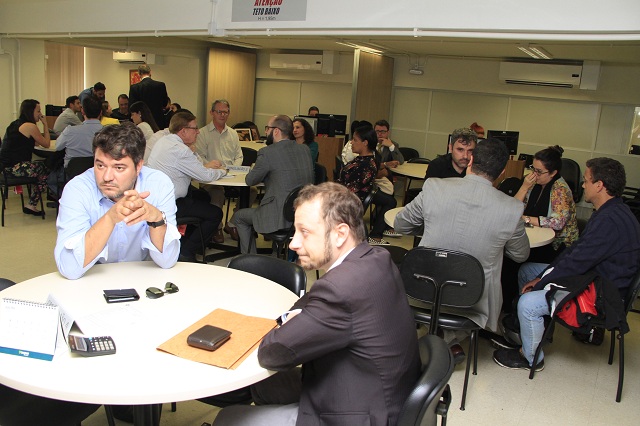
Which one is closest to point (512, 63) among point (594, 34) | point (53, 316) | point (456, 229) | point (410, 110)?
point (410, 110)

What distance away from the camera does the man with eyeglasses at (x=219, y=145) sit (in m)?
5.89

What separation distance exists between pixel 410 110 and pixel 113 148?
8.47 m

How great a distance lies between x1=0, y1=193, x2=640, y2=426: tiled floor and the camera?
295 cm

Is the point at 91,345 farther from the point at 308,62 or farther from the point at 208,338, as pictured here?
the point at 308,62

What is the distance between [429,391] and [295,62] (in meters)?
9.78

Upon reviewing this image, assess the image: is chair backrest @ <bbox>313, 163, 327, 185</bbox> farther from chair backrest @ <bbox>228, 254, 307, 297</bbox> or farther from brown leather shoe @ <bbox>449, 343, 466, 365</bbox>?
chair backrest @ <bbox>228, 254, 307, 297</bbox>

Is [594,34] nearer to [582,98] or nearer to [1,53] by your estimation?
[582,98]

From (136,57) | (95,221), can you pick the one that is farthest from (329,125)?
(95,221)

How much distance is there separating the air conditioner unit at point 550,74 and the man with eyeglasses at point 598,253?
19.0 ft

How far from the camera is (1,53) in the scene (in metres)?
8.00

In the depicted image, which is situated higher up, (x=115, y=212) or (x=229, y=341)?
(x=115, y=212)

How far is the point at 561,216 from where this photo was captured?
13.0ft

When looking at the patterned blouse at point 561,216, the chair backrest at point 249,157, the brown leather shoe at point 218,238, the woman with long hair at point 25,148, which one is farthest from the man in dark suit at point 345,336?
the woman with long hair at point 25,148

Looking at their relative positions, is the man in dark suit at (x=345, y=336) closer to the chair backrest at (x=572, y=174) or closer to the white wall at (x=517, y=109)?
the chair backrest at (x=572, y=174)
